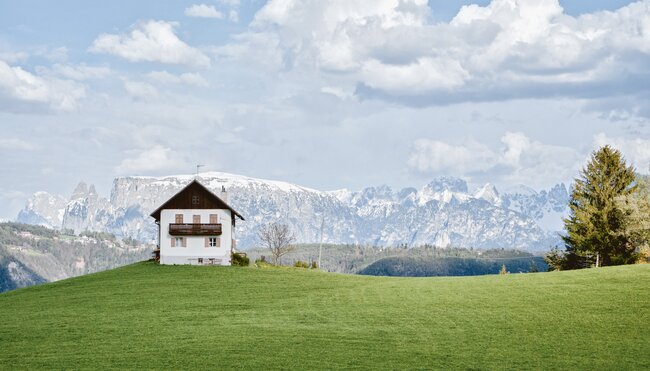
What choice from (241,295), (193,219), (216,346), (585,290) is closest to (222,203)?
(193,219)

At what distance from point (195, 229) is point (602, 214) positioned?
4593cm

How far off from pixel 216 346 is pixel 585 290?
91.7ft

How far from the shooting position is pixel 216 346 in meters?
38.2

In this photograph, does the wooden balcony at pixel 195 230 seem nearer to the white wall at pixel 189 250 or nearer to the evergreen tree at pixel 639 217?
the white wall at pixel 189 250

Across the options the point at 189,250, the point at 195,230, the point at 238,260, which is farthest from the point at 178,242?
the point at 238,260

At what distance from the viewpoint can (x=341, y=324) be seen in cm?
4475

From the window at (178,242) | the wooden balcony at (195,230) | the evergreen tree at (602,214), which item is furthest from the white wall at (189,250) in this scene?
the evergreen tree at (602,214)

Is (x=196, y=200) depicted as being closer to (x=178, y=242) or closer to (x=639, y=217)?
(x=178, y=242)

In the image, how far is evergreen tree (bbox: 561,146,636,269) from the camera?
8581cm

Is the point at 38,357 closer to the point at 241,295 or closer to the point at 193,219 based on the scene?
the point at 241,295

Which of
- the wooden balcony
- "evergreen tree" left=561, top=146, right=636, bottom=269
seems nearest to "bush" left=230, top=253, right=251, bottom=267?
the wooden balcony

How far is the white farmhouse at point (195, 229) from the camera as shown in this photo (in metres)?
92.7

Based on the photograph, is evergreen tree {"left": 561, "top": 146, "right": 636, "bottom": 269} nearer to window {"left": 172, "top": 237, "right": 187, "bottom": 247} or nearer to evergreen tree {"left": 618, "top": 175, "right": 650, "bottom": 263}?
evergreen tree {"left": 618, "top": 175, "right": 650, "bottom": 263}

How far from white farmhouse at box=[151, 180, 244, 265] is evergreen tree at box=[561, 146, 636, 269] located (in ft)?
130
